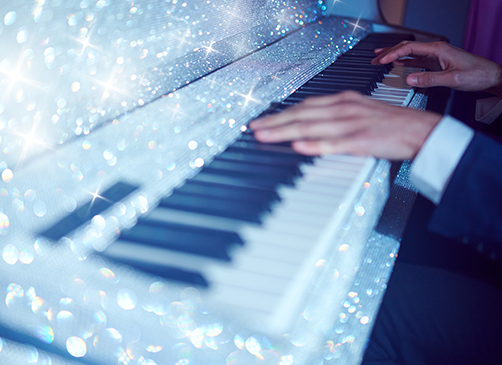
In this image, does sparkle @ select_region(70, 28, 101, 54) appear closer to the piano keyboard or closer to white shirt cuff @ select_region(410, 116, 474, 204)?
the piano keyboard

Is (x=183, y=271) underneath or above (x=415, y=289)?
above

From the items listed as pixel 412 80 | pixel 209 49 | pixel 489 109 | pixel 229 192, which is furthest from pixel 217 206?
pixel 489 109

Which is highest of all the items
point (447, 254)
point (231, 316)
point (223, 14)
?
point (223, 14)

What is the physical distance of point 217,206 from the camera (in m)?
0.48

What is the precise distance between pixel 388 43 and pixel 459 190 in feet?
3.51

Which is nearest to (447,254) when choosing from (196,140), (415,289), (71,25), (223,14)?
(415,289)

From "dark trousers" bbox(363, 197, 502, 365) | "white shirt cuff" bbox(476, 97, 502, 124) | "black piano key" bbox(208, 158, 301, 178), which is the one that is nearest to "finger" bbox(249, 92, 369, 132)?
"black piano key" bbox(208, 158, 301, 178)

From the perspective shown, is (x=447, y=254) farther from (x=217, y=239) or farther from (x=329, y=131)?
(x=217, y=239)

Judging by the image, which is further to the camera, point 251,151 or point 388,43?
point 388,43

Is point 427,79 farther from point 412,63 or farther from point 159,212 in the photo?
point 159,212

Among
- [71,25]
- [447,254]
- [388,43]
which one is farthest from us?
[388,43]

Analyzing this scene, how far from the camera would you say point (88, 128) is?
568 mm

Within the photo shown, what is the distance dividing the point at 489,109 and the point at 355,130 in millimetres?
962


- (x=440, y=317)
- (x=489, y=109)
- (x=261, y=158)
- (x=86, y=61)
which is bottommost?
(x=440, y=317)
